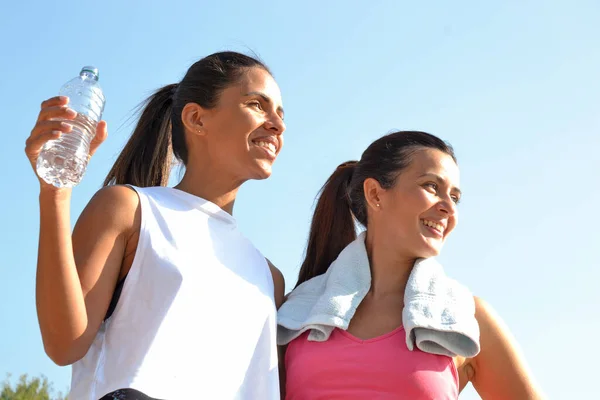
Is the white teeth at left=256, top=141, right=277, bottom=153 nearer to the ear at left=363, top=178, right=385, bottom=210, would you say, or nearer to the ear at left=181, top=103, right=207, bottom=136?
the ear at left=181, top=103, right=207, bottom=136

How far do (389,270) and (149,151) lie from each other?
1.67 metres

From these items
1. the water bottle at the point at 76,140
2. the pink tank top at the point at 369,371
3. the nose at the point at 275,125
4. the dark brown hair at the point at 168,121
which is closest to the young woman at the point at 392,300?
the pink tank top at the point at 369,371

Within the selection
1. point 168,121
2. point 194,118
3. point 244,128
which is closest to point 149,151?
point 168,121

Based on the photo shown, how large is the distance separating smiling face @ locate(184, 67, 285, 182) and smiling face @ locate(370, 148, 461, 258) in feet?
2.52

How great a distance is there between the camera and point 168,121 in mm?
5160

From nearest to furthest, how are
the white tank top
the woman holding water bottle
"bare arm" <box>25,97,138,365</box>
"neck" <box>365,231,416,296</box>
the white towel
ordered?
1. "bare arm" <box>25,97,138,365</box>
2. the woman holding water bottle
3. the white tank top
4. the white towel
5. "neck" <box>365,231,416,296</box>

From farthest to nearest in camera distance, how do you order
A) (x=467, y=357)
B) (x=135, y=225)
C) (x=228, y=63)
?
1. (x=228, y=63)
2. (x=467, y=357)
3. (x=135, y=225)

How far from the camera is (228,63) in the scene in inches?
194

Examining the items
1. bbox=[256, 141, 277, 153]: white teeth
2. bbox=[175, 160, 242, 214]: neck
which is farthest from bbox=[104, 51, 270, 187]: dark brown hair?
bbox=[256, 141, 277, 153]: white teeth

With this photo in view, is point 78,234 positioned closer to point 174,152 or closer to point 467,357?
point 174,152

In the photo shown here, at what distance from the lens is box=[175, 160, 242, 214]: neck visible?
15.2 ft

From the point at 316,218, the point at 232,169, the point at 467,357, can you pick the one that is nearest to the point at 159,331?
the point at 232,169

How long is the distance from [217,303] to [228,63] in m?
1.64

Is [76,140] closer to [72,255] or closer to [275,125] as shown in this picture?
[72,255]
